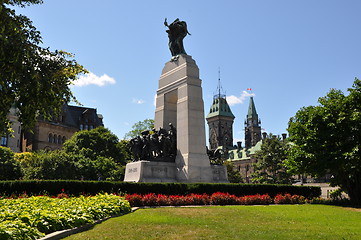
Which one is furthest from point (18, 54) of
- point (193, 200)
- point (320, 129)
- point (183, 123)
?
point (320, 129)

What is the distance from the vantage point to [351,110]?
24828 mm

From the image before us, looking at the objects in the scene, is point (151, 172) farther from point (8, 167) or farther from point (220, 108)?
point (220, 108)

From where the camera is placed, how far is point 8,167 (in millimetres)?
47312

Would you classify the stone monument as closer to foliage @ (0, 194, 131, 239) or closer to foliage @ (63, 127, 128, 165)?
foliage @ (0, 194, 131, 239)

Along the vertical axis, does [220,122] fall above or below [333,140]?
above

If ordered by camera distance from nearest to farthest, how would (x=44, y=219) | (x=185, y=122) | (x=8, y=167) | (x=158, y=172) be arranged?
(x=44, y=219), (x=158, y=172), (x=185, y=122), (x=8, y=167)

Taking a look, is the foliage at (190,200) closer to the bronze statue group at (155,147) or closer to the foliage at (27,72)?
the bronze statue group at (155,147)

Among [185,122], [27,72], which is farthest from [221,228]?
[185,122]

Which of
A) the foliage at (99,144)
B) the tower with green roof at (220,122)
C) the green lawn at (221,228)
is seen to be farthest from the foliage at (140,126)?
the tower with green roof at (220,122)

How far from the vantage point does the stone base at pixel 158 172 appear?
87.2ft

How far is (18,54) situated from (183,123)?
18.9m

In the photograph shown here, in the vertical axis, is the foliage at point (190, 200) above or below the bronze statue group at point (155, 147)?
below

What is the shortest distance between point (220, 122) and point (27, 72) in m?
182

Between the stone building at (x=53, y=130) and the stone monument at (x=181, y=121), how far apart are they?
48713 millimetres
